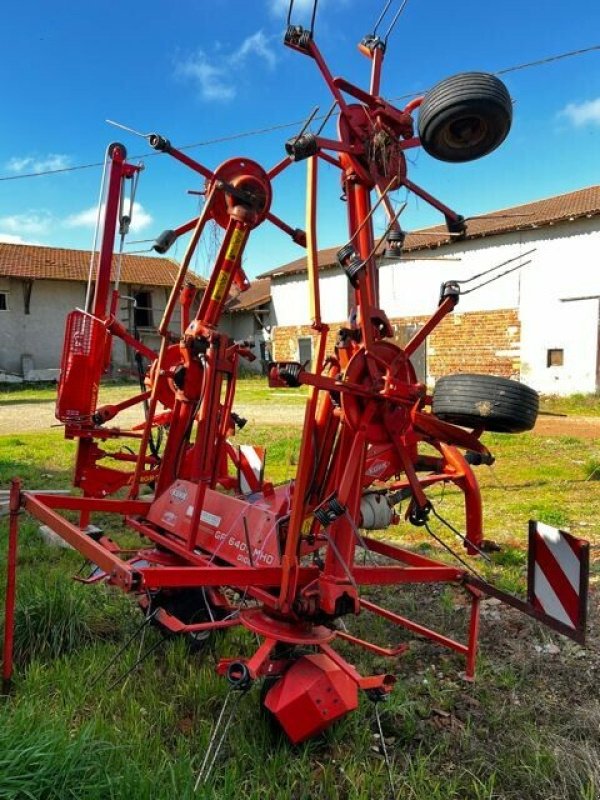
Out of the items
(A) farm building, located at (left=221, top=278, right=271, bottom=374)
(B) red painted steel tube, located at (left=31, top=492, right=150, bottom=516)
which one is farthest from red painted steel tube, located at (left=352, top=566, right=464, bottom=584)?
(A) farm building, located at (left=221, top=278, right=271, bottom=374)

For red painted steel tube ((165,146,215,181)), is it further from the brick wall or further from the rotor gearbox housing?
Answer: the brick wall

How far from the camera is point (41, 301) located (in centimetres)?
2944

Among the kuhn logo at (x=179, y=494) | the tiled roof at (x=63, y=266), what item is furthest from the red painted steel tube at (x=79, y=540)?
the tiled roof at (x=63, y=266)

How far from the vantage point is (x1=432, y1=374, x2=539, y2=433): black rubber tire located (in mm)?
3199

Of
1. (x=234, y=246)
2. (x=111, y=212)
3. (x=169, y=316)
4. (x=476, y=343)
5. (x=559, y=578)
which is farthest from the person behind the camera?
(x=476, y=343)

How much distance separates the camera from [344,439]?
10.6 feet

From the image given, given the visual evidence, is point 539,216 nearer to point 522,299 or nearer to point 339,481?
point 522,299

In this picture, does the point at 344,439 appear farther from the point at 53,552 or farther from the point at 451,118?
the point at 53,552

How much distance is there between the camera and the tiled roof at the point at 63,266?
2909 centimetres

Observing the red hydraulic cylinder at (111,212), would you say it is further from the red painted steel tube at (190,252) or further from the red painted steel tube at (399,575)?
the red painted steel tube at (399,575)

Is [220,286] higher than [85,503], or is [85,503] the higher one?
[220,286]

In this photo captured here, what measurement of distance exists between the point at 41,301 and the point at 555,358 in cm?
2194

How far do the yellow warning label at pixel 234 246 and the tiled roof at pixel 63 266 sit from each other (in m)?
25.7

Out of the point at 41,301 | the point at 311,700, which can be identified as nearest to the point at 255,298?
the point at 41,301
